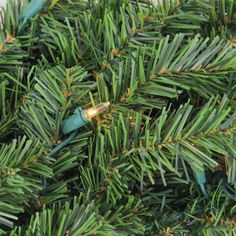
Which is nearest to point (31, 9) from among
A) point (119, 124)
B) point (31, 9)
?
point (31, 9)

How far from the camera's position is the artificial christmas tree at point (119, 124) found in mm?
288

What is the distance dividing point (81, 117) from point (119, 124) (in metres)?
0.02

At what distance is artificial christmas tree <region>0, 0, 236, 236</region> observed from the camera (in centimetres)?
29

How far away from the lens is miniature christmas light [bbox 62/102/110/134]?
0.96 feet

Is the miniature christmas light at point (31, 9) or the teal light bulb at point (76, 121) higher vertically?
the miniature christmas light at point (31, 9)

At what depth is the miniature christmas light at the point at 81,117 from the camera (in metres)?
0.29

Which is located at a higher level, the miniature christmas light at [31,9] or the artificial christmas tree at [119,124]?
the miniature christmas light at [31,9]

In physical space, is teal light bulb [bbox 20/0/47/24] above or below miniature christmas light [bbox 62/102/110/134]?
above

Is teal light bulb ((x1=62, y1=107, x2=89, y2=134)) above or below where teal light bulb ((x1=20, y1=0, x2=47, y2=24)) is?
below

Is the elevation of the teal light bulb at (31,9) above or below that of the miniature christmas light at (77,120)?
above

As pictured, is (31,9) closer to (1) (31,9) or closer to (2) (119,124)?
(1) (31,9)

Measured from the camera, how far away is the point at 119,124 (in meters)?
0.29

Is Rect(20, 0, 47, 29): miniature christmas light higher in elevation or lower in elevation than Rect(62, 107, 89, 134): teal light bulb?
higher

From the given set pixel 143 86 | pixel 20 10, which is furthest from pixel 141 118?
pixel 20 10
